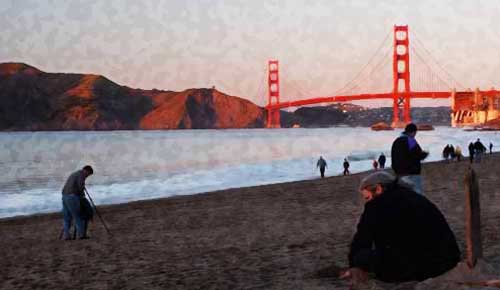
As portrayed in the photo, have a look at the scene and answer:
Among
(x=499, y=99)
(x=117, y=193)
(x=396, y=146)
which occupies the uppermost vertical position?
(x=499, y=99)

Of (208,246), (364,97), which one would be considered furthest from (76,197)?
(364,97)

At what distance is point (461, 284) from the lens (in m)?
4.23

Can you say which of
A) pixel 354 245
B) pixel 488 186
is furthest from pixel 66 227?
pixel 488 186

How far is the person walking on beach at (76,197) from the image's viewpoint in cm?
773

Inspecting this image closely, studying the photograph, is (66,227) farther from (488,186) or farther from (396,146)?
(488,186)

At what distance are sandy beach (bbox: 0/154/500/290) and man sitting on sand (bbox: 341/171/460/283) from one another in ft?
3.68

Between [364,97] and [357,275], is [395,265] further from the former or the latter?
[364,97]

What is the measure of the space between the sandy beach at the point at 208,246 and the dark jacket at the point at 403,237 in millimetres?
1118

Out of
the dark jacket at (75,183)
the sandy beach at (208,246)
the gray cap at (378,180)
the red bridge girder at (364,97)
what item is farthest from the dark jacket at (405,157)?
the red bridge girder at (364,97)

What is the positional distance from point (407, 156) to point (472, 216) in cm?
214

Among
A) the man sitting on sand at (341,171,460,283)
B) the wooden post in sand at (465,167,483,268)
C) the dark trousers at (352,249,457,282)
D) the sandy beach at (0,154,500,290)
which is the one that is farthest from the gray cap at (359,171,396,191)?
the sandy beach at (0,154,500,290)

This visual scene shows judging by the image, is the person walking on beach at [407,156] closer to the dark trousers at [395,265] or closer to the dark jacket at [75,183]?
the dark trousers at [395,265]

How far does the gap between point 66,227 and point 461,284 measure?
5347 mm

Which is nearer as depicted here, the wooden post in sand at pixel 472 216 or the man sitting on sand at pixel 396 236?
the man sitting on sand at pixel 396 236
